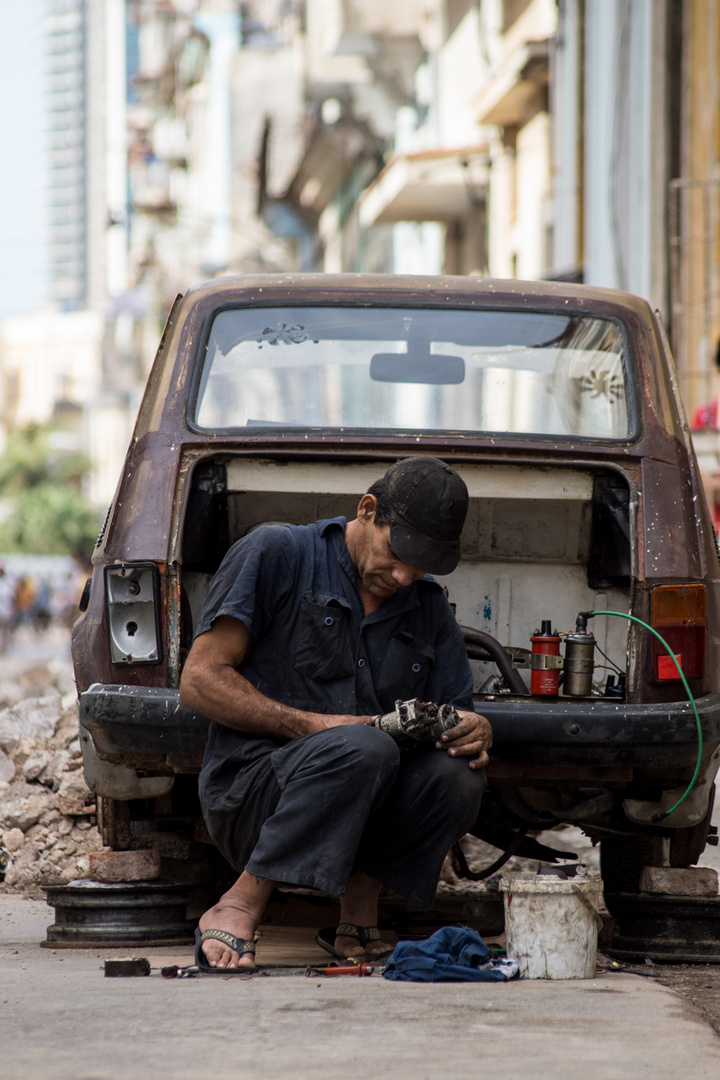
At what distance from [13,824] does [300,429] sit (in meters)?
2.47

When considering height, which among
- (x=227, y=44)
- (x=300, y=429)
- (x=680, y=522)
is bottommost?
(x=680, y=522)

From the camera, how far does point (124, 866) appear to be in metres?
4.24

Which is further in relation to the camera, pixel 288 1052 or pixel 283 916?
pixel 283 916

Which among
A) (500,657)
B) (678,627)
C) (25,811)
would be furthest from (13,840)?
(678,627)

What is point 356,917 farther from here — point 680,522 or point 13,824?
point 13,824

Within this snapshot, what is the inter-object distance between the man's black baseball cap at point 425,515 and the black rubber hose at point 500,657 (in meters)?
0.69

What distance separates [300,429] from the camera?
4.34 m

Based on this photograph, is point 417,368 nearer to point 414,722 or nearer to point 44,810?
point 414,722

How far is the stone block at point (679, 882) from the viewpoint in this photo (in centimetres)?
427

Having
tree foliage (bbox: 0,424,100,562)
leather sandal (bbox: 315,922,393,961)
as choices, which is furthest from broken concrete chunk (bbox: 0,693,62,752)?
tree foliage (bbox: 0,424,100,562)

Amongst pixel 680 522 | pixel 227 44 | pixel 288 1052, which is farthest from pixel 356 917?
pixel 227 44

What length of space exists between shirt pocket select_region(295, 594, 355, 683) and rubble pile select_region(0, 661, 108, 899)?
1422mm

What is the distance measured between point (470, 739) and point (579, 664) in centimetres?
61

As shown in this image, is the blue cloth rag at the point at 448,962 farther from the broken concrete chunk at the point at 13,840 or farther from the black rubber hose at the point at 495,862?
the broken concrete chunk at the point at 13,840
